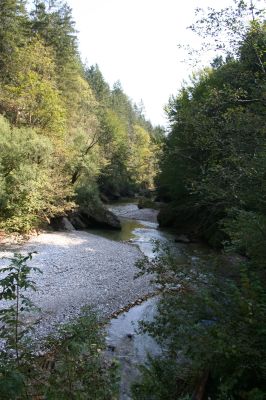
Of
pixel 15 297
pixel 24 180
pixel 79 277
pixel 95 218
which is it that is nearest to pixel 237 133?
pixel 15 297

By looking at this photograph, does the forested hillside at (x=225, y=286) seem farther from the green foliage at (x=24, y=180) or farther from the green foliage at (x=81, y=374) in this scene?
the green foliage at (x=24, y=180)

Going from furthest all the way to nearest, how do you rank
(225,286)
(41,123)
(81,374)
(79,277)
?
1. (41,123)
2. (79,277)
3. (225,286)
4. (81,374)

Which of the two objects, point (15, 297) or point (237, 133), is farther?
point (237, 133)

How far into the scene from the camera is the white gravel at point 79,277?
10.6 m

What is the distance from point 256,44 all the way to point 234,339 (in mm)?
5943

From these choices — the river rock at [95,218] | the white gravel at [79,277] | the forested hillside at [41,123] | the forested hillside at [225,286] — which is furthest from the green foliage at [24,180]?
the forested hillside at [225,286]

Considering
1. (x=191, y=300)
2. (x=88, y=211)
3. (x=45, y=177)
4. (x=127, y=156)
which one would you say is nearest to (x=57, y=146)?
(x=45, y=177)

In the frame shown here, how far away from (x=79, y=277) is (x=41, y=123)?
48.6 ft

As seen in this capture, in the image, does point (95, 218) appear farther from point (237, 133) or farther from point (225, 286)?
point (225, 286)

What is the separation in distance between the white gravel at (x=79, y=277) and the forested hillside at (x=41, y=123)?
107 inches

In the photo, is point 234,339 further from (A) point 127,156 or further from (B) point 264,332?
(A) point 127,156

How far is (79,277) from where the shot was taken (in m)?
13.5

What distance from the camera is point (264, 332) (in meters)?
3.90

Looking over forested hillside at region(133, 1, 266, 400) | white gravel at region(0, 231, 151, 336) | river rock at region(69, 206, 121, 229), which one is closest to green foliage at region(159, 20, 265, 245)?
forested hillside at region(133, 1, 266, 400)
